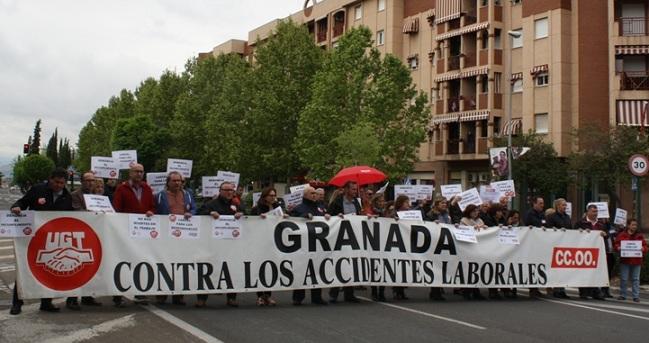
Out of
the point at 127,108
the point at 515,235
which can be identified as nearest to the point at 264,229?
the point at 515,235

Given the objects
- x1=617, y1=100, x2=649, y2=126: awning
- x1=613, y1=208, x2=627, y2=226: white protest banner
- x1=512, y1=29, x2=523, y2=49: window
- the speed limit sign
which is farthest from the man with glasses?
x1=512, y1=29, x2=523, y2=49: window

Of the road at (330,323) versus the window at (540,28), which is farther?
the window at (540,28)

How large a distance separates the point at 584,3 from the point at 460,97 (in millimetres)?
9521

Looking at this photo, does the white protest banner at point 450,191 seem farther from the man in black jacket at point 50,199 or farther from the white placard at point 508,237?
the man in black jacket at point 50,199

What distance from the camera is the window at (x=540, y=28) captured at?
134ft

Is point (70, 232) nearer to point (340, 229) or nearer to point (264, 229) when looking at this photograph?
point (264, 229)

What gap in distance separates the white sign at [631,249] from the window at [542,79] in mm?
28689

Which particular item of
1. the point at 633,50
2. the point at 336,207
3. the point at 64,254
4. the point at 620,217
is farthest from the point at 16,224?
the point at 633,50

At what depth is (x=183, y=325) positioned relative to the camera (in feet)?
28.7

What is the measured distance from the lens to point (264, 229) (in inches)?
430

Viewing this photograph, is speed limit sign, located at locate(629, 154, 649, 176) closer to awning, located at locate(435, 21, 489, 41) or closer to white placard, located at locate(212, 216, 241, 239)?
white placard, located at locate(212, 216, 241, 239)

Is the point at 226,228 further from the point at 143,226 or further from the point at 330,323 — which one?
the point at 330,323

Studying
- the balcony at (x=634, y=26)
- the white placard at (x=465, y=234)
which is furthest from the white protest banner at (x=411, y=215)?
the balcony at (x=634, y=26)

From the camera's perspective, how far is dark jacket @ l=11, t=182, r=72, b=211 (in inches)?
380
